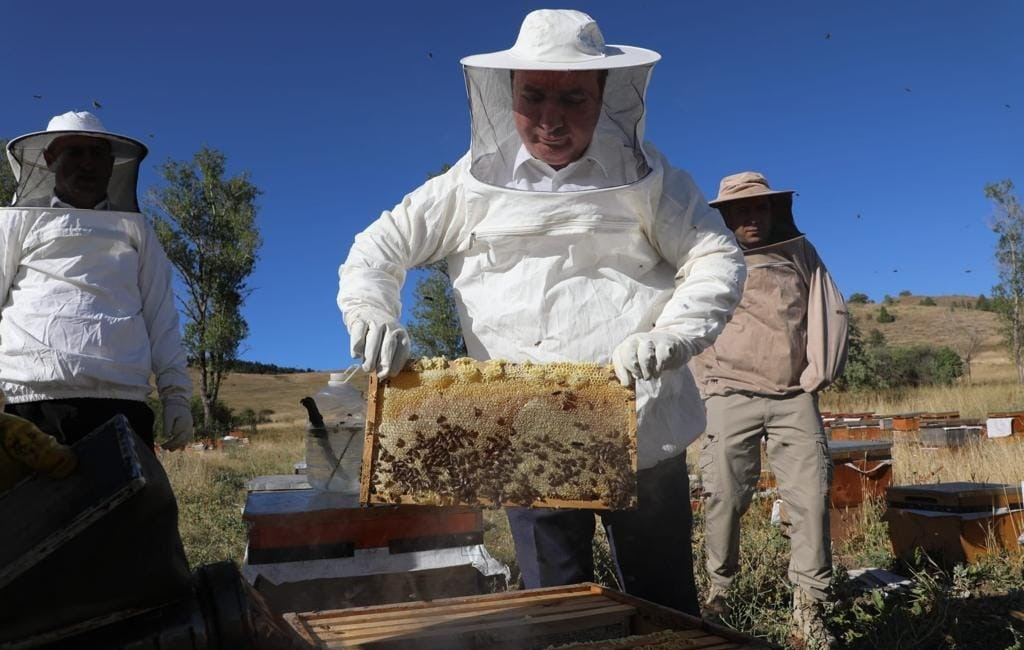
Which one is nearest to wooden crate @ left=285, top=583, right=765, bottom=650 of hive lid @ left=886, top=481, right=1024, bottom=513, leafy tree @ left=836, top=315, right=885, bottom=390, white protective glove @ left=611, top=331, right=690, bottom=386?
white protective glove @ left=611, top=331, right=690, bottom=386

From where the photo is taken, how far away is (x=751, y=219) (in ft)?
16.9

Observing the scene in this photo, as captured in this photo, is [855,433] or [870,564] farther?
[855,433]

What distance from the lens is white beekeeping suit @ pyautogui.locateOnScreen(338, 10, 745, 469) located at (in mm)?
2488

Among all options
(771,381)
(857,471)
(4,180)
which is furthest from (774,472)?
(4,180)

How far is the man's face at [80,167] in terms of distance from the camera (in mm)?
3680

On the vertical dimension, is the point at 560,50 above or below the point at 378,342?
above

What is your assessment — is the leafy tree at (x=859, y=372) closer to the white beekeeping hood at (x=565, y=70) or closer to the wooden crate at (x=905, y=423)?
the wooden crate at (x=905, y=423)

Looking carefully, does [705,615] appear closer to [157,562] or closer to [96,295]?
[96,295]

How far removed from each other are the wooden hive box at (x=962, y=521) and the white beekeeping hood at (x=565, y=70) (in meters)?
4.12

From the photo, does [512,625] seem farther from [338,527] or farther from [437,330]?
[437,330]

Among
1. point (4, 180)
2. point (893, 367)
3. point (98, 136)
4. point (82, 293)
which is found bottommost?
point (893, 367)

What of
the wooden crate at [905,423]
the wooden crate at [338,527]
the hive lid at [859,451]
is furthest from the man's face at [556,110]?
the wooden crate at [905,423]

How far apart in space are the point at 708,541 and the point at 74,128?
162 inches

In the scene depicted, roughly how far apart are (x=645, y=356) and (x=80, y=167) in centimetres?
294
